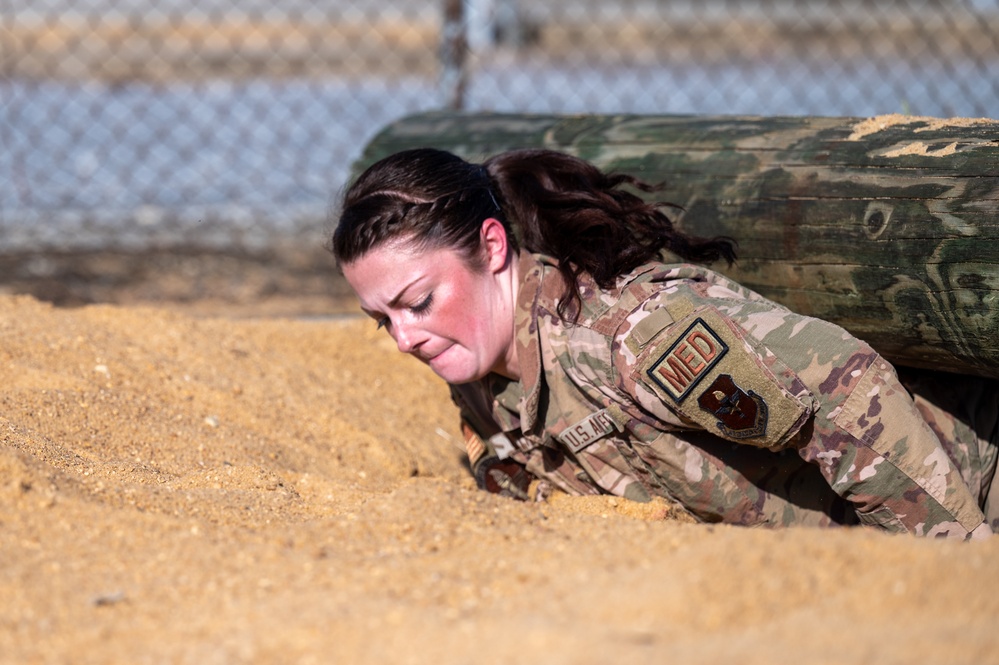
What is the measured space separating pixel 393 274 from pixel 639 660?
1290 millimetres

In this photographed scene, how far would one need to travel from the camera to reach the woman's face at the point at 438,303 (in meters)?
2.43

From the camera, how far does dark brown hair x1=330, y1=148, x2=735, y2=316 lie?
2.46m

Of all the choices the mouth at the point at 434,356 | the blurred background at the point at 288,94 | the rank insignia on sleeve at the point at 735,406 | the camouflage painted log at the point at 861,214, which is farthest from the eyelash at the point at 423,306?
the blurred background at the point at 288,94

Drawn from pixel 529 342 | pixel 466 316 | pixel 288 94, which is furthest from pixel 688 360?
pixel 288 94

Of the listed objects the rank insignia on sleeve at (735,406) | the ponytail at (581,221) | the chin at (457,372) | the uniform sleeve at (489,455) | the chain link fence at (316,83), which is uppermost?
the ponytail at (581,221)

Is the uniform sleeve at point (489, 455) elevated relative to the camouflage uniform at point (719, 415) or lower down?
lower down

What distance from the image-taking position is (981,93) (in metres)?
8.48

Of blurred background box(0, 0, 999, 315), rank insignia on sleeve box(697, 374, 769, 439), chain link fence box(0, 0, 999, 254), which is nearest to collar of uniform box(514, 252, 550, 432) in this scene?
rank insignia on sleeve box(697, 374, 769, 439)

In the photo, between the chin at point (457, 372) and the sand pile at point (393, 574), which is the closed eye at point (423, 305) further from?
the sand pile at point (393, 574)

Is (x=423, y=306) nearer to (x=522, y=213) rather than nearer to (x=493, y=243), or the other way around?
(x=493, y=243)

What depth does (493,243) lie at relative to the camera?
254cm

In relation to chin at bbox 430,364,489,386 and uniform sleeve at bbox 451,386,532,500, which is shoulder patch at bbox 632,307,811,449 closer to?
chin at bbox 430,364,489,386

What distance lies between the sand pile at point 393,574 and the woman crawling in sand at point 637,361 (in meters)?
0.20

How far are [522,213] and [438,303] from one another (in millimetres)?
314
